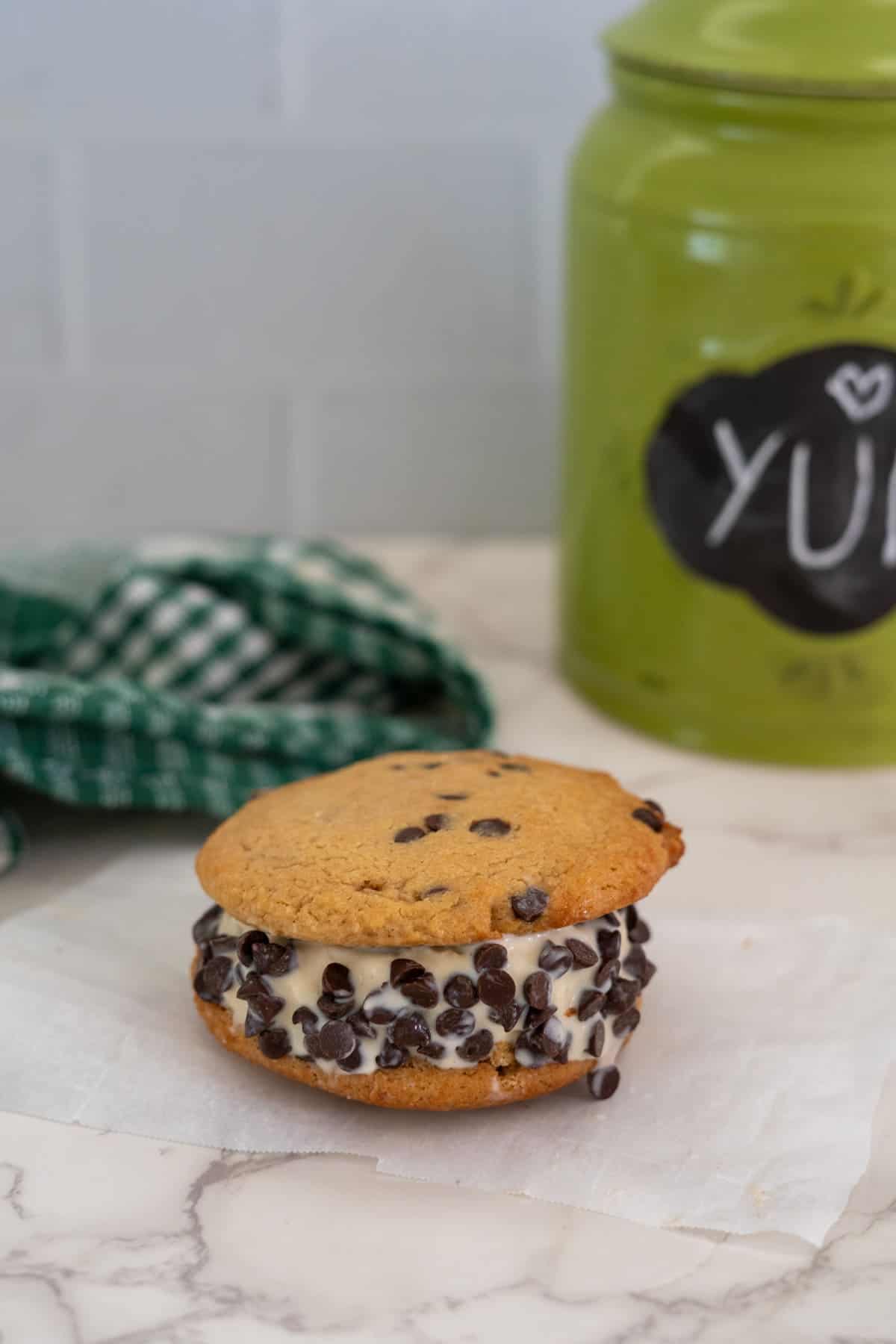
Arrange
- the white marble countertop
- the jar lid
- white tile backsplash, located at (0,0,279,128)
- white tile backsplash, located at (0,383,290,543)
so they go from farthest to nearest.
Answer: white tile backsplash, located at (0,383,290,543), white tile backsplash, located at (0,0,279,128), the jar lid, the white marble countertop

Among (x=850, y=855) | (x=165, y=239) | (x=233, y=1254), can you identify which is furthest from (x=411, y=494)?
(x=233, y=1254)

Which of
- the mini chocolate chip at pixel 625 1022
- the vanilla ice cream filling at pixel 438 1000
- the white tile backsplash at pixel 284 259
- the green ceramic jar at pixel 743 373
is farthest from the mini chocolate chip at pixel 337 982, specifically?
the white tile backsplash at pixel 284 259

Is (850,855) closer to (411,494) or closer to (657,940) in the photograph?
(657,940)

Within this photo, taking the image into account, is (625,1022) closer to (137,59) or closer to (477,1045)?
(477,1045)

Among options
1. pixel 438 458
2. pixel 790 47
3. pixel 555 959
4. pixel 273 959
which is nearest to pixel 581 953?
pixel 555 959

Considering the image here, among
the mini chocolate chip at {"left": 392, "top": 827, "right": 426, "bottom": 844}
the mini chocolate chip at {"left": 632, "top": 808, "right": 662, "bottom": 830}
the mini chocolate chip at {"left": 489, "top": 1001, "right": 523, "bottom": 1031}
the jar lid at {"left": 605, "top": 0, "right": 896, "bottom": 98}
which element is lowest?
the mini chocolate chip at {"left": 489, "top": 1001, "right": 523, "bottom": 1031}

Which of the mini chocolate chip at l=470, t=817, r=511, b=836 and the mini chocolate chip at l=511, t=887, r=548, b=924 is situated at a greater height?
the mini chocolate chip at l=511, t=887, r=548, b=924

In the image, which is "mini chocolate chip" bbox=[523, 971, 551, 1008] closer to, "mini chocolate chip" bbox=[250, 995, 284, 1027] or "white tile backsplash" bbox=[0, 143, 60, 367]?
"mini chocolate chip" bbox=[250, 995, 284, 1027]

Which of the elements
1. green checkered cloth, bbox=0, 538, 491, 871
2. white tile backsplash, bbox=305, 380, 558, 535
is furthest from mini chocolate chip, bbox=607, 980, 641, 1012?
white tile backsplash, bbox=305, 380, 558, 535
